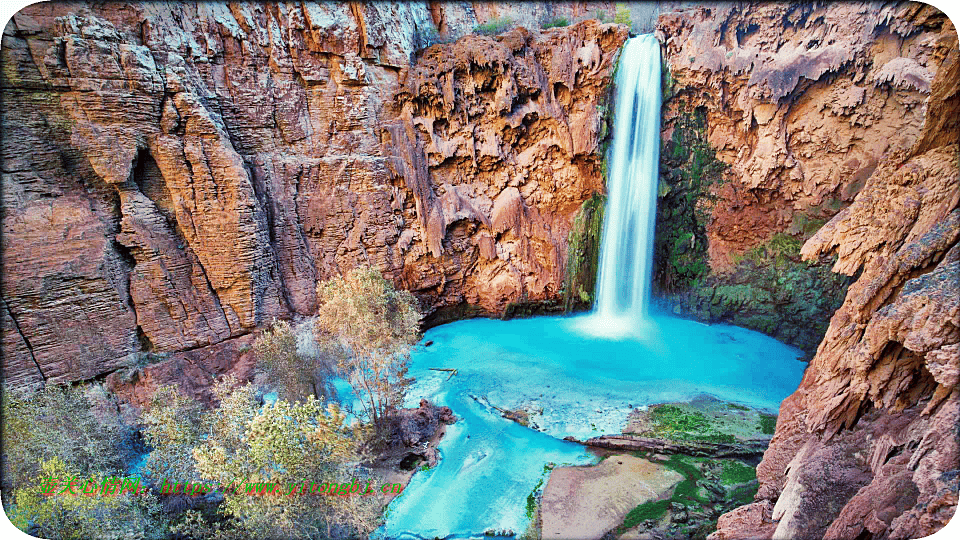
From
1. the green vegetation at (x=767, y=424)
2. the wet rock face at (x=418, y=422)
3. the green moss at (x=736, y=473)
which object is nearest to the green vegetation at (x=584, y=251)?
the green vegetation at (x=767, y=424)

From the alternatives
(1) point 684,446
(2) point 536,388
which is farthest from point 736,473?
(2) point 536,388

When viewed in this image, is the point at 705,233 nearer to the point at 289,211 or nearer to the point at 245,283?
the point at 289,211

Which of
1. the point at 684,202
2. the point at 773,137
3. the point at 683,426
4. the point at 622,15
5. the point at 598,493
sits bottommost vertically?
the point at 598,493

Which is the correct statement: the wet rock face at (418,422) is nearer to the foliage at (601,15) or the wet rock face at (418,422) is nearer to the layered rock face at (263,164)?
the layered rock face at (263,164)

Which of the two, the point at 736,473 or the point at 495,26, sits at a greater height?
the point at 495,26

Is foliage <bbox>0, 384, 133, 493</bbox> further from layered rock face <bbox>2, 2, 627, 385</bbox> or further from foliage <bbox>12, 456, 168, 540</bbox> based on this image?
layered rock face <bbox>2, 2, 627, 385</bbox>

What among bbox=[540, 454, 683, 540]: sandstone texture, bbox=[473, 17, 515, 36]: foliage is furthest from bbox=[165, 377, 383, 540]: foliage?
bbox=[473, 17, 515, 36]: foliage

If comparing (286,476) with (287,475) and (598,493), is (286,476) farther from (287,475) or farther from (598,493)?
(598,493)
